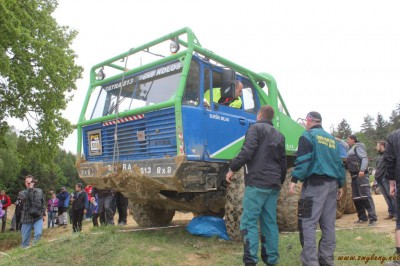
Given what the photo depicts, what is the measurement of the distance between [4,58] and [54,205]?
6182mm

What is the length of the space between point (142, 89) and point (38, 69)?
11.7 m

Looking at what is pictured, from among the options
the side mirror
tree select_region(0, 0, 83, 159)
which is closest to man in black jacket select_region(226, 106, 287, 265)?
the side mirror

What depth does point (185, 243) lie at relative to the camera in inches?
240

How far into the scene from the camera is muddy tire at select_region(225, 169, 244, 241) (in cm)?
576

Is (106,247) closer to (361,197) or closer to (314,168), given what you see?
(314,168)

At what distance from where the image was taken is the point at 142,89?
6219 mm

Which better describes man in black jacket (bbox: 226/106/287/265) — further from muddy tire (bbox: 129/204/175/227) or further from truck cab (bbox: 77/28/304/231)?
muddy tire (bbox: 129/204/175/227)

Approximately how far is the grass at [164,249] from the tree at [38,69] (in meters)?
9.99

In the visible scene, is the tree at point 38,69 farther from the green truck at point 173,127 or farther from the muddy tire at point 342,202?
the muddy tire at point 342,202

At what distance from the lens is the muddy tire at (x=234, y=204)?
5758 millimetres

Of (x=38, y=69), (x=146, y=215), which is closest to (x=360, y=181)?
(x=146, y=215)

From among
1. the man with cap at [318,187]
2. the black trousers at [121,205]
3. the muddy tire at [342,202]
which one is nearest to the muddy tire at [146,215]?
the black trousers at [121,205]

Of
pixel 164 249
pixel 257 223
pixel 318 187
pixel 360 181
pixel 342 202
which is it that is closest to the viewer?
pixel 318 187

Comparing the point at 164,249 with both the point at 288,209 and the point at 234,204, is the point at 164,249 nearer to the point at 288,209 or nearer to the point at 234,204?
the point at 234,204
